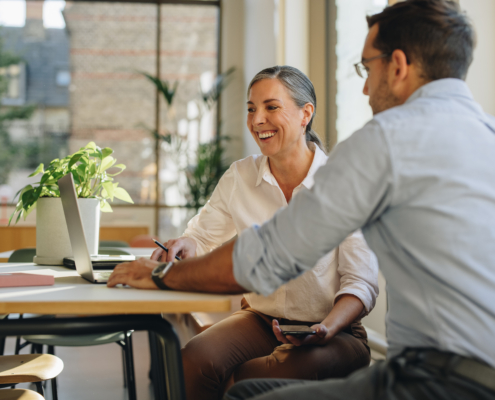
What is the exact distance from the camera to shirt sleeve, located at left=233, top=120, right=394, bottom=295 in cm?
85

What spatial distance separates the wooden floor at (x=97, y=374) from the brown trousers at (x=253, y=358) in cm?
132

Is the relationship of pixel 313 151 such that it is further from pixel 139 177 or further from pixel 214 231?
pixel 139 177

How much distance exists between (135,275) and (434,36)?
0.82m

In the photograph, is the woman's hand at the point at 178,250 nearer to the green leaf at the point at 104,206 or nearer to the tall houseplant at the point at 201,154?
the green leaf at the point at 104,206

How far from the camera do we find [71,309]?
0.96 meters

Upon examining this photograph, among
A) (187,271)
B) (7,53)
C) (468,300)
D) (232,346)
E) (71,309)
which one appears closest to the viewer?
(468,300)

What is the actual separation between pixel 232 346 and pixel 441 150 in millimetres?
937

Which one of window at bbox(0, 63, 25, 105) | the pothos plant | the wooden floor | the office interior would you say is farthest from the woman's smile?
window at bbox(0, 63, 25, 105)

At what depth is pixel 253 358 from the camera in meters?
1.55

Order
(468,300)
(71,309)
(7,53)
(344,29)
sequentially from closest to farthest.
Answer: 1. (468,300)
2. (71,309)
3. (344,29)
4. (7,53)

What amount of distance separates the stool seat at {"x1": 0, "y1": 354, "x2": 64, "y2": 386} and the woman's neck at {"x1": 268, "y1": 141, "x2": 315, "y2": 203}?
976 mm

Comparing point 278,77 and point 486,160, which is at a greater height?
point 278,77

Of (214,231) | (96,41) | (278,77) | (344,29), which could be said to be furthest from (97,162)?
(96,41)

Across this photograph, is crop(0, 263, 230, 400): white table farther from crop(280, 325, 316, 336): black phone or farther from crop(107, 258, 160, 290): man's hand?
crop(280, 325, 316, 336): black phone
